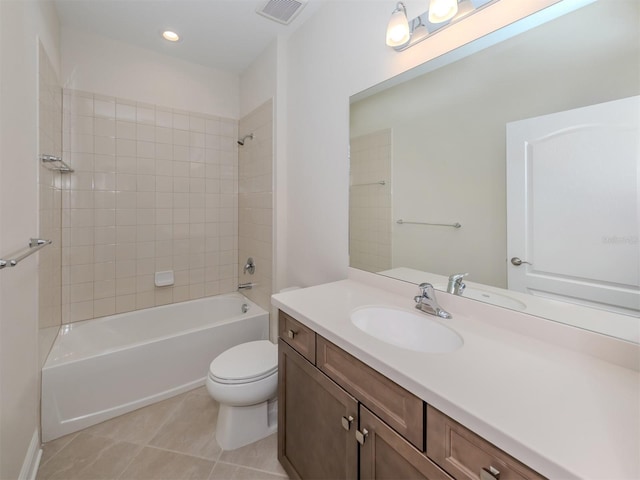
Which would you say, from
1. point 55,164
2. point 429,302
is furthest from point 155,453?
point 55,164

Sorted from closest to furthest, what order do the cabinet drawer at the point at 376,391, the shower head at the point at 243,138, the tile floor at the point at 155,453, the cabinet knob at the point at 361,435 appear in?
the cabinet drawer at the point at 376,391 → the cabinet knob at the point at 361,435 → the tile floor at the point at 155,453 → the shower head at the point at 243,138

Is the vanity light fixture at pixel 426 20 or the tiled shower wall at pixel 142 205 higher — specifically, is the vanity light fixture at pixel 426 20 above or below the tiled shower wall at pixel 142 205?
above

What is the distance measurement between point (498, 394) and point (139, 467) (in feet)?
5.76

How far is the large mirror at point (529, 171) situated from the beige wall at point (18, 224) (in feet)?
5.35

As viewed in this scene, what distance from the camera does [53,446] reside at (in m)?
1.58

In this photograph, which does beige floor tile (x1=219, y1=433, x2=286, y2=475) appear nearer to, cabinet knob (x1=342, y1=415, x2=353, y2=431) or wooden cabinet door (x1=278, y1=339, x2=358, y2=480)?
wooden cabinet door (x1=278, y1=339, x2=358, y2=480)

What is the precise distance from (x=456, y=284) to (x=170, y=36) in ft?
8.80

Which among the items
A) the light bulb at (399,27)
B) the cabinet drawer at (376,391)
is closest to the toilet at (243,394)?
the cabinet drawer at (376,391)

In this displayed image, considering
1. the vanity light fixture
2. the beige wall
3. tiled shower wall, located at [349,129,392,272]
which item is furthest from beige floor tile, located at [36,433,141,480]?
the vanity light fixture

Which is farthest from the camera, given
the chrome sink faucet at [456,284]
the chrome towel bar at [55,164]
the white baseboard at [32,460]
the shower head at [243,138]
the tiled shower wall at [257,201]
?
the shower head at [243,138]

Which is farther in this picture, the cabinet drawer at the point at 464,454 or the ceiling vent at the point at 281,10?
the ceiling vent at the point at 281,10

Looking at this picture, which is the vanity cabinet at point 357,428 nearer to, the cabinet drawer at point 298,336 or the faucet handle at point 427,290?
the cabinet drawer at point 298,336

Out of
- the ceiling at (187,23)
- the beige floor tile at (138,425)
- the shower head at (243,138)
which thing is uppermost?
the ceiling at (187,23)

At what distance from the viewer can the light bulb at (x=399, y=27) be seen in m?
1.27
